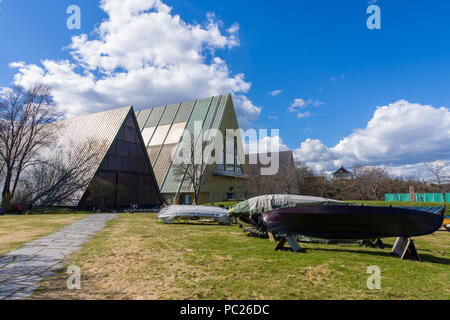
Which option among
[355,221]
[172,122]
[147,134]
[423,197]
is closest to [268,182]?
[172,122]

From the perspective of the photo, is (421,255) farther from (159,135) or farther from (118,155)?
(159,135)

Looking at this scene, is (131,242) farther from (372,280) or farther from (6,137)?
(6,137)

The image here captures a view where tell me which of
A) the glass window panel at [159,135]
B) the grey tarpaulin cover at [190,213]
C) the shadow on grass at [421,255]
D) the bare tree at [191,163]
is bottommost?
the shadow on grass at [421,255]

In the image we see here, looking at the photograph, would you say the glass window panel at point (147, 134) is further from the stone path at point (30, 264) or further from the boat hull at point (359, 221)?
the boat hull at point (359, 221)

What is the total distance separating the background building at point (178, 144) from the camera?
1364 inches

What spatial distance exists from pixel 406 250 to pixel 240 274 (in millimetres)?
4431

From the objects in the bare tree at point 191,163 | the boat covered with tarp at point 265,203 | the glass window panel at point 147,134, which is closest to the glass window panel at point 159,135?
the glass window panel at point 147,134

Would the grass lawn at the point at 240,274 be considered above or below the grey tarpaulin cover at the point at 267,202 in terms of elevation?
below

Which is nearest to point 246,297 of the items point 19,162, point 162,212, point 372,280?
point 372,280

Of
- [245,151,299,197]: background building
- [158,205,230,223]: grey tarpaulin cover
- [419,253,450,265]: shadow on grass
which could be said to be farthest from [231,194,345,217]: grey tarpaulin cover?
[245,151,299,197]: background building

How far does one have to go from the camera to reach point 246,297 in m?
3.63

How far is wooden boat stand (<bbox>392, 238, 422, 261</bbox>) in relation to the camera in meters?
6.27

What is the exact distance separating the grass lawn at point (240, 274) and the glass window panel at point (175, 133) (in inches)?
1208

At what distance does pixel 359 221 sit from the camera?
6.36 m
